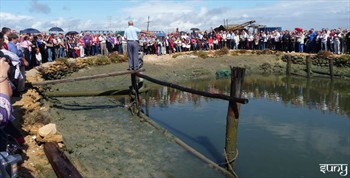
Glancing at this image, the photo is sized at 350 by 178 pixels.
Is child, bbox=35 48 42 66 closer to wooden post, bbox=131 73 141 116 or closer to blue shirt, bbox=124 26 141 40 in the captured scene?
blue shirt, bbox=124 26 141 40

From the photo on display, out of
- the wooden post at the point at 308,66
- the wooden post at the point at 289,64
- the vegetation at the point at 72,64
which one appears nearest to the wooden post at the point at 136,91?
the vegetation at the point at 72,64

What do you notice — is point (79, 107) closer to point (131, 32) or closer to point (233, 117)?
point (131, 32)

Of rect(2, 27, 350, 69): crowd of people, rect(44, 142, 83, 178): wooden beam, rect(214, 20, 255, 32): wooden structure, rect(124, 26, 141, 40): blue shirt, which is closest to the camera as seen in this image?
rect(44, 142, 83, 178): wooden beam

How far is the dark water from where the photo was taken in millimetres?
8758

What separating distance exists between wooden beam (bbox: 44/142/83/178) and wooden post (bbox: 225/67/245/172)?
3.32 meters

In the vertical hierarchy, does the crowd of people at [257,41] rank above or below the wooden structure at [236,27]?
below

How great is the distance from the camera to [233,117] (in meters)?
7.60

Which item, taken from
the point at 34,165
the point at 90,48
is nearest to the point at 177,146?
the point at 34,165

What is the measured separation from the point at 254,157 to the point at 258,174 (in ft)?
3.47

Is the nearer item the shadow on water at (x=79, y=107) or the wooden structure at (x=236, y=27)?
the shadow on water at (x=79, y=107)

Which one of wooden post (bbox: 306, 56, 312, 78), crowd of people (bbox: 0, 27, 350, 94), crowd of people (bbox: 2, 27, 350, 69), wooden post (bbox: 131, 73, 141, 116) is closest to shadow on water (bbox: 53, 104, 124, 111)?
wooden post (bbox: 131, 73, 141, 116)

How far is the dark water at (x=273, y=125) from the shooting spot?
345 inches

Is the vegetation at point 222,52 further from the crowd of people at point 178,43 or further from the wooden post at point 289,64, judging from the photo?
the wooden post at point 289,64

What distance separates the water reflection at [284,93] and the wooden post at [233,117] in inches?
272
